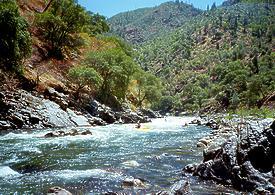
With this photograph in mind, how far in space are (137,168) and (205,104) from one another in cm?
12594

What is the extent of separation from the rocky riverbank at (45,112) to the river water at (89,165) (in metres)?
6.91

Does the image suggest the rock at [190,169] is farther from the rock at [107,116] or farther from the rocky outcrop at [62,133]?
the rock at [107,116]

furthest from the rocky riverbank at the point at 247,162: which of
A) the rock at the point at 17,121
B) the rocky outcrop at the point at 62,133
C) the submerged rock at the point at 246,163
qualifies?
the rock at the point at 17,121

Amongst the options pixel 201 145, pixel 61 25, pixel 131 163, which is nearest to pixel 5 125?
pixel 131 163

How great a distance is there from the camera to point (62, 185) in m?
13.8

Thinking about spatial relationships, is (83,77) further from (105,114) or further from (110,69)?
(110,69)

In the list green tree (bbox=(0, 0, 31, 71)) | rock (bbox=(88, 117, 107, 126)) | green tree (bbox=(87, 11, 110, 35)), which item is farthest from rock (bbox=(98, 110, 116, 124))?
green tree (bbox=(87, 11, 110, 35))

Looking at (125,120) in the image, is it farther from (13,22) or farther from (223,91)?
(223,91)

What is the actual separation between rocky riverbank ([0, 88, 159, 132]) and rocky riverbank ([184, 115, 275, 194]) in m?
24.5

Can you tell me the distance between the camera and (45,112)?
3859 centimetres

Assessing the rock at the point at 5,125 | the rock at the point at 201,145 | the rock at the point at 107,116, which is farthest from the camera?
the rock at the point at 107,116

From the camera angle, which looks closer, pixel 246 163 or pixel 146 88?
pixel 246 163

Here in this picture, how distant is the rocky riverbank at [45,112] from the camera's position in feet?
113

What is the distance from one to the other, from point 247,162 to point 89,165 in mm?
8544
